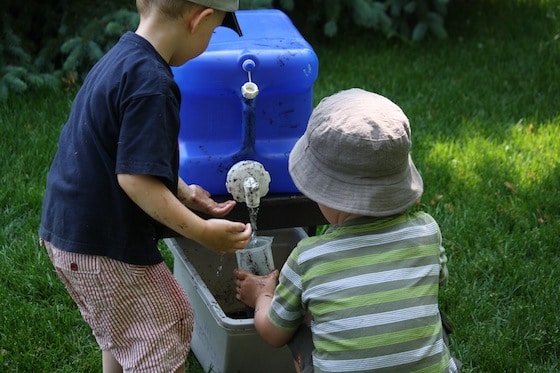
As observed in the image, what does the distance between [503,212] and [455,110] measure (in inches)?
44.3

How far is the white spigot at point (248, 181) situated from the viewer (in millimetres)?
2238

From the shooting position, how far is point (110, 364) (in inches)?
89.1

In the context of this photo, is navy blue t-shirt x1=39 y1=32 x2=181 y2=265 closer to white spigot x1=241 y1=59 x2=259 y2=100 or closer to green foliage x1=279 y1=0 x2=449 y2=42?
white spigot x1=241 y1=59 x2=259 y2=100

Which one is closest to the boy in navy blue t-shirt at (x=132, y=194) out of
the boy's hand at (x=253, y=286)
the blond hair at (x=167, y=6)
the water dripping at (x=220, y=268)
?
the blond hair at (x=167, y=6)

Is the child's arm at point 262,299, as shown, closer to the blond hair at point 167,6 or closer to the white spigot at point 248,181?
the white spigot at point 248,181

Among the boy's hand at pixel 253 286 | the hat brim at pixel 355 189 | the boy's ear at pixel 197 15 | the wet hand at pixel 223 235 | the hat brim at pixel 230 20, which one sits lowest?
the boy's hand at pixel 253 286

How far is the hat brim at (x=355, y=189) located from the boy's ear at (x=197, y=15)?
371 mm

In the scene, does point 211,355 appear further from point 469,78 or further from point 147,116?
point 469,78

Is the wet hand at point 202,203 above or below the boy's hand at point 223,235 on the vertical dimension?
below

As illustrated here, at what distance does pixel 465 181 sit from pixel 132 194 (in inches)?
84.0

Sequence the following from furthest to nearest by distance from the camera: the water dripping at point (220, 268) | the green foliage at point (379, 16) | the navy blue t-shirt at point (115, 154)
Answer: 1. the green foliage at point (379, 16)
2. the water dripping at point (220, 268)
3. the navy blue t-shirt at point (115, 154)

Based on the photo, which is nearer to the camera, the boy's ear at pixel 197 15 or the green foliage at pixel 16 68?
the boy's ear at pixel 197 15

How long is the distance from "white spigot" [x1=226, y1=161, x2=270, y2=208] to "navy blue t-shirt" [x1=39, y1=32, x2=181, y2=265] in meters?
0.29

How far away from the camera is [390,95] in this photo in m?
4.49
